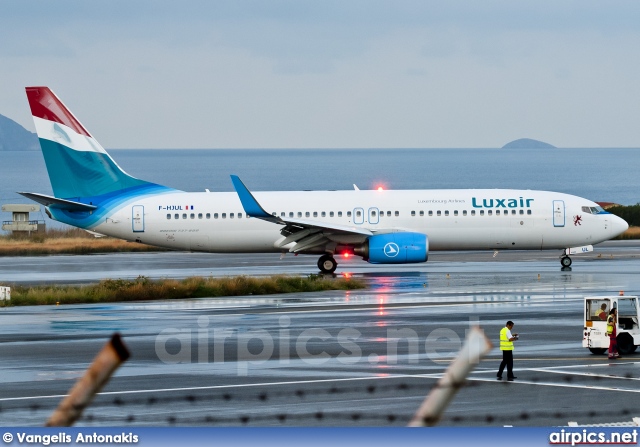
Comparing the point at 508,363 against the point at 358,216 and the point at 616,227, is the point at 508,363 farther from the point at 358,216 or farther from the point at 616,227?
the point at 616,227

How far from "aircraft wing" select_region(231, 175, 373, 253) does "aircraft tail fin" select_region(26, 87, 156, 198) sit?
5.99 metres

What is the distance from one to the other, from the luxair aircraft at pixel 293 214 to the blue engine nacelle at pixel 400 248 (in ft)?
3.45

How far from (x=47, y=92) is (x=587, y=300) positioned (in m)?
Answer: 31.1

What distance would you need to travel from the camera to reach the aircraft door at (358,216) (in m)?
48.8

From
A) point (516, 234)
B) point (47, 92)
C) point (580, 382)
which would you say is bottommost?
point (580, 382)

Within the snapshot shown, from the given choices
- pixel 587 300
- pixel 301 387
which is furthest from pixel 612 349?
pixel 301 387

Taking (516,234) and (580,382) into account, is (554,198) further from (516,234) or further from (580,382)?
(580,382)

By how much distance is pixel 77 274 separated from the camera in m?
49.2

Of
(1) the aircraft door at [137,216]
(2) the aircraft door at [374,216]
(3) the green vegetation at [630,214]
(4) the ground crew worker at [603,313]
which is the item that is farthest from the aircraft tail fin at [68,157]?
(3) the green vegetation at [630,214]

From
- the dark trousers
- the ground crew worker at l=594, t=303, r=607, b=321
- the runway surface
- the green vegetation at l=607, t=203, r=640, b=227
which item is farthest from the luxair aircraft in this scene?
the green vegetation at l=607, t=203, r=640, b=227

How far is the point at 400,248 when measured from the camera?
1815 inches

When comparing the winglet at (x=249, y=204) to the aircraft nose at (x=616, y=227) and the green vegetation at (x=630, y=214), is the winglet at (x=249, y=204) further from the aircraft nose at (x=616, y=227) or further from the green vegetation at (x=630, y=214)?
the green vegetation at (x=630, y=214)

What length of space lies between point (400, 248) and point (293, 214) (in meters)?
5.77

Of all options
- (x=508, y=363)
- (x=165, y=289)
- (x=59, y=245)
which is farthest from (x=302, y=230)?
(x=59, y=245)
